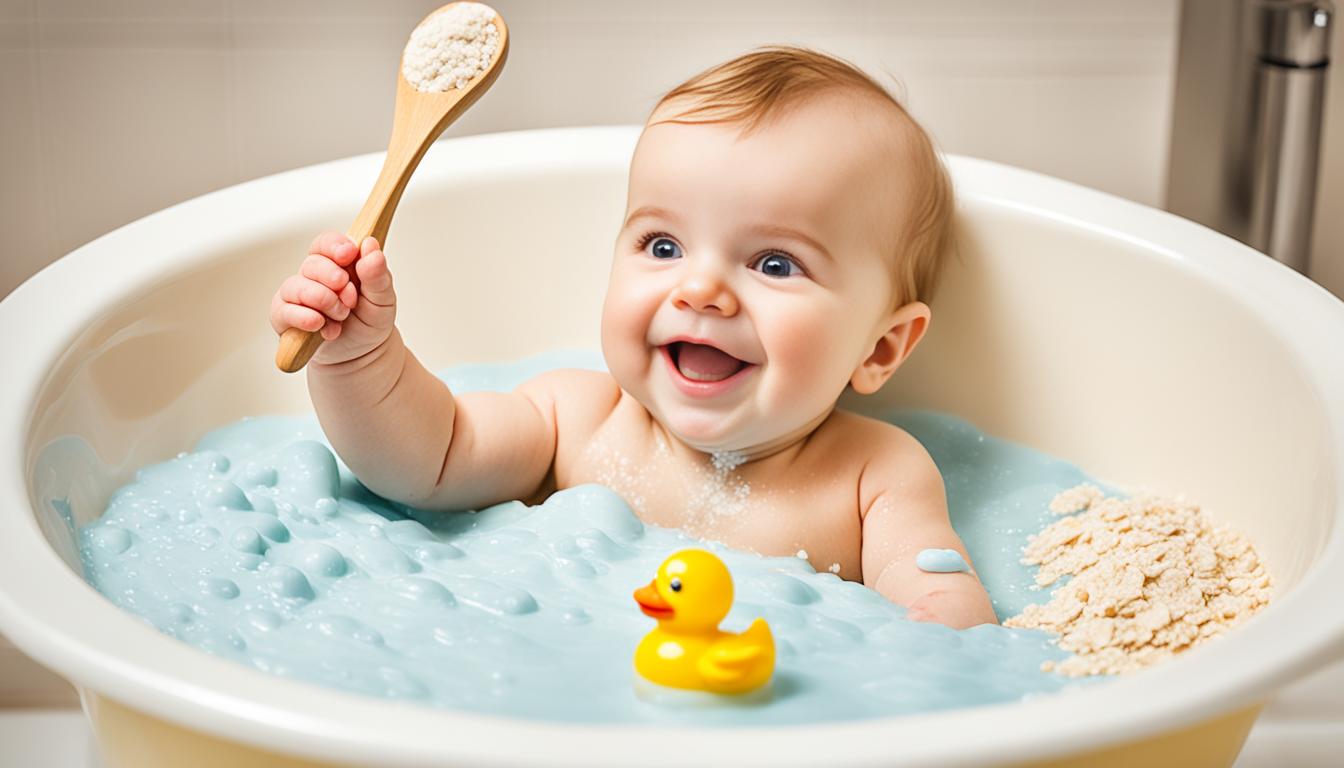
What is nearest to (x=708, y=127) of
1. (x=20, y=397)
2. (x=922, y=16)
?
(x=20, y=397)

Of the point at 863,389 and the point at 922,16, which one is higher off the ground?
the point at 922,16

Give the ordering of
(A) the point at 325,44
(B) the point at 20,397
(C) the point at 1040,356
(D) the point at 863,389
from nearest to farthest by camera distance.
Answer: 1. (B) the point at 20,397
2. (D) the point at 863,389
3. (C) the point at 1040,356
4. (A) the point at 325,44

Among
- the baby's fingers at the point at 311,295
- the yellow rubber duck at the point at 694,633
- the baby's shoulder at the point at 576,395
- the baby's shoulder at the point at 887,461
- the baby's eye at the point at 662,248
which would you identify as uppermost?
the baby's fingers at the point at 311,295

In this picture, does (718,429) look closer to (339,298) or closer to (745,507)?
(745,507)

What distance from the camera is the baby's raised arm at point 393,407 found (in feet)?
3.36

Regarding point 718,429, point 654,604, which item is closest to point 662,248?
point 718,429

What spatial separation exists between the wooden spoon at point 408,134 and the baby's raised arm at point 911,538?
410 mm

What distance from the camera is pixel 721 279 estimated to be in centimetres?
110

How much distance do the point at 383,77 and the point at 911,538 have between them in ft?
2.92

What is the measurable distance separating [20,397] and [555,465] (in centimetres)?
42

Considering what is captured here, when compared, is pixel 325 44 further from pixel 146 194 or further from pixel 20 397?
pixel 20 397

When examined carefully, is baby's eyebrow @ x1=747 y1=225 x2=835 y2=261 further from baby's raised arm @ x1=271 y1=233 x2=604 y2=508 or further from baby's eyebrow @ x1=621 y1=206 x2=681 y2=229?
baby's raised arm @ x1=271 y1=233 x2=604 y2=508

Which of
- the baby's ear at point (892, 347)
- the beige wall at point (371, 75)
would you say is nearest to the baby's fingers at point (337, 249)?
the baby's ear at point (892, 347)

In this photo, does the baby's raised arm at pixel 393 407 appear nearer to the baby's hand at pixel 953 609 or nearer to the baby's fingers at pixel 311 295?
the baby's fingers at pixel 311 295
